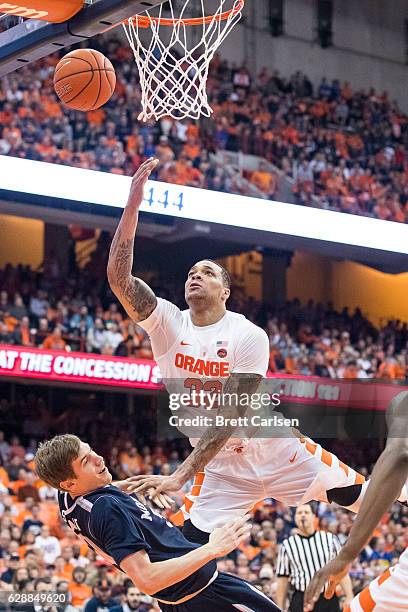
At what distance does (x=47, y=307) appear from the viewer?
15438 mm

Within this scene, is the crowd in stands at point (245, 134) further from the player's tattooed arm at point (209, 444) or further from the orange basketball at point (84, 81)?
the player's tattooed arm at point (209, 444)

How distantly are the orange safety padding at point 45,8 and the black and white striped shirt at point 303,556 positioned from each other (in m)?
4.90

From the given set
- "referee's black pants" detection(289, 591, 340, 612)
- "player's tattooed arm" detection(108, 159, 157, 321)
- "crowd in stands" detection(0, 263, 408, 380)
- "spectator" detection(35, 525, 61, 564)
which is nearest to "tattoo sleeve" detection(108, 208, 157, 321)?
"player's tattooed arm" detection(108, 159, 157, 321)

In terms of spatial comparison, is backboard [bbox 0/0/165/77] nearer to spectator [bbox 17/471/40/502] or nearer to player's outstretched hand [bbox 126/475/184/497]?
player's outstretched hand [bbox 126/475/184/497]

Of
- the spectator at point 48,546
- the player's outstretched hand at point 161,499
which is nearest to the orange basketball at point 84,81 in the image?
the player's outstretched hand at point 161,499

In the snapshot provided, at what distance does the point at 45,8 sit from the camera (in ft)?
19.0

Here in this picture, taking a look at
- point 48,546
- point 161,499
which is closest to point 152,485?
point 161,499

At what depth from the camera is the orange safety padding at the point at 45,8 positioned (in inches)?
223

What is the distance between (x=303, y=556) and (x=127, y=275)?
403 centimetres

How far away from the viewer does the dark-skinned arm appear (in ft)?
11.7

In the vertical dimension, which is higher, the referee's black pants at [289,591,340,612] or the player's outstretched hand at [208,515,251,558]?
the player's outstretched hand at [208,515,251,558]

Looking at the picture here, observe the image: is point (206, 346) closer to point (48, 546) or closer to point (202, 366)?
point (202, 366)

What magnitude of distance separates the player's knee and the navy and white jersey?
4.75ft

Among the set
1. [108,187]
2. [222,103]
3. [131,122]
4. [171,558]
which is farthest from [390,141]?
[171,558]
